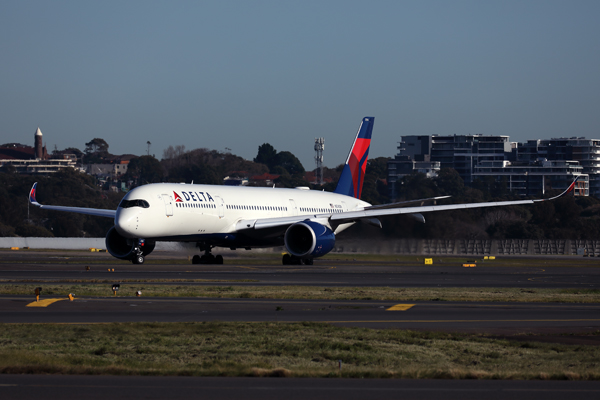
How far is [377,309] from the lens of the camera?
2023cm

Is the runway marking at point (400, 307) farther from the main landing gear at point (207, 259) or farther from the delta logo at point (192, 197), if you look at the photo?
the main landing gear at point (207, 259)

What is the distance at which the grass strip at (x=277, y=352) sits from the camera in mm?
11516

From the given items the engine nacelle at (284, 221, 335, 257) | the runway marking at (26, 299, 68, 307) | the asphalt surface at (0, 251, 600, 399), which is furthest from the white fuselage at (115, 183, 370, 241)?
the runway marking at (26, 299, 68, 307)

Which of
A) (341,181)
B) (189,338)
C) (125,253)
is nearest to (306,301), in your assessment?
(189,338)

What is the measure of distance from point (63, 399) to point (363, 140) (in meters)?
48.6

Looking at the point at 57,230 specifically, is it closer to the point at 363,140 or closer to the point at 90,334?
the point at 363,140

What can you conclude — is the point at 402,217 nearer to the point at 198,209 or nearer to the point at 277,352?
the point at 198,209

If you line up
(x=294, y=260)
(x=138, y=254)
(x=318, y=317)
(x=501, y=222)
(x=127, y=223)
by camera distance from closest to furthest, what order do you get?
(x=318, y=317), (x=127, y=223), (x=138, y=254), (x=294, y=260), (x=501, y=222)

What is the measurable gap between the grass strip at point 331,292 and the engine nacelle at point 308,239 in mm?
15345

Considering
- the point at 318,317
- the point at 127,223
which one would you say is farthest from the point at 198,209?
the point at 318,317

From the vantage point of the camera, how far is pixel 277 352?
1324cm

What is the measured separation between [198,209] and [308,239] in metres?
5.98

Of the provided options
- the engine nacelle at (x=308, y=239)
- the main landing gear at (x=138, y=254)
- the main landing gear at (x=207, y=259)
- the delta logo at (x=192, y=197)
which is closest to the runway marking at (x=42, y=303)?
the delta logo at (x=192, y=197)

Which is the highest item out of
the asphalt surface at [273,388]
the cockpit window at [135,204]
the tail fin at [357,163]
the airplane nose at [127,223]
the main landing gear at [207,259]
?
the tail fin at [357,163]
